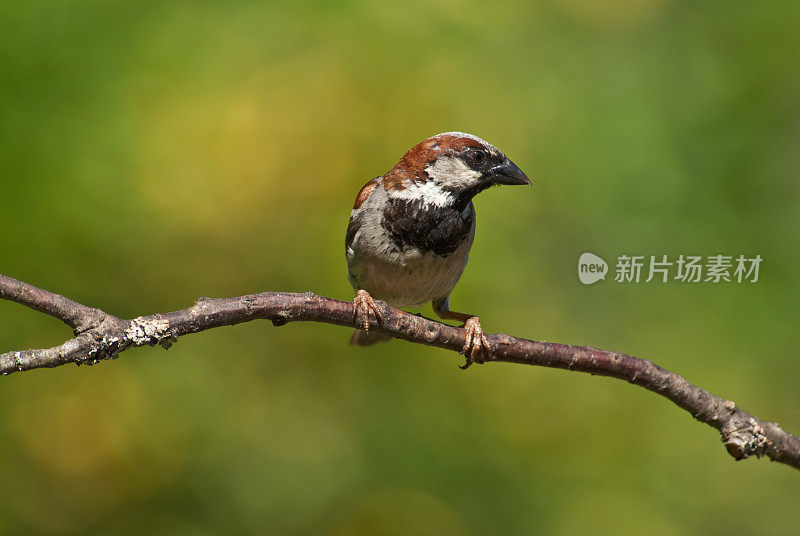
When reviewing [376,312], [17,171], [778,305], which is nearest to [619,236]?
[778,305]

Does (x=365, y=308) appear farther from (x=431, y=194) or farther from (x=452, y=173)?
(x=452, y=173)

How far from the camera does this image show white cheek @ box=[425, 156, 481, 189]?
348cm

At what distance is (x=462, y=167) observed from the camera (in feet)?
11.5

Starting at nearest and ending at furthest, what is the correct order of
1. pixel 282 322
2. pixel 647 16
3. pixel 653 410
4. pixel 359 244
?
pixel 282 322 < pixel 359 244 < pixel 653 410 < pixel 647 16

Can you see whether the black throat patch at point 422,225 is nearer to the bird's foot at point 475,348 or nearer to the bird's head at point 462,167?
the bird's head at point 462,167

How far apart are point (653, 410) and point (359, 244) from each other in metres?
2.29

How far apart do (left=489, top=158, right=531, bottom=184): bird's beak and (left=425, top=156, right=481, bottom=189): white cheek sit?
71mm

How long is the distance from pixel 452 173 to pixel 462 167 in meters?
0.05

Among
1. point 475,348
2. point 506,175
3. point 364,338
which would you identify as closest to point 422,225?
point 506,175

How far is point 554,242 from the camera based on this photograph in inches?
201

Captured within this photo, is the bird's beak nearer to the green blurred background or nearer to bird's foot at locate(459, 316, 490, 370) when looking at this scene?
bird's foot at locate(459, 316, 490, 370)

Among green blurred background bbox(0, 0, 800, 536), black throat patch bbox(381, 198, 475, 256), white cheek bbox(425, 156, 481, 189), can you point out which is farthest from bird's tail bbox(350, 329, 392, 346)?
white cheek bbox(425, 156, 481, 189)

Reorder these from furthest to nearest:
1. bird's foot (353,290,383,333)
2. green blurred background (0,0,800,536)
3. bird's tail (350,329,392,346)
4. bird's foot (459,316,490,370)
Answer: green blurred background (0,0,800,536), bird's tail (350,329,392,346), bird's foot (459,316,490,370), bird's foot (353,290,383,333)

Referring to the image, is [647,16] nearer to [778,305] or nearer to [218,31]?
[778,305]
